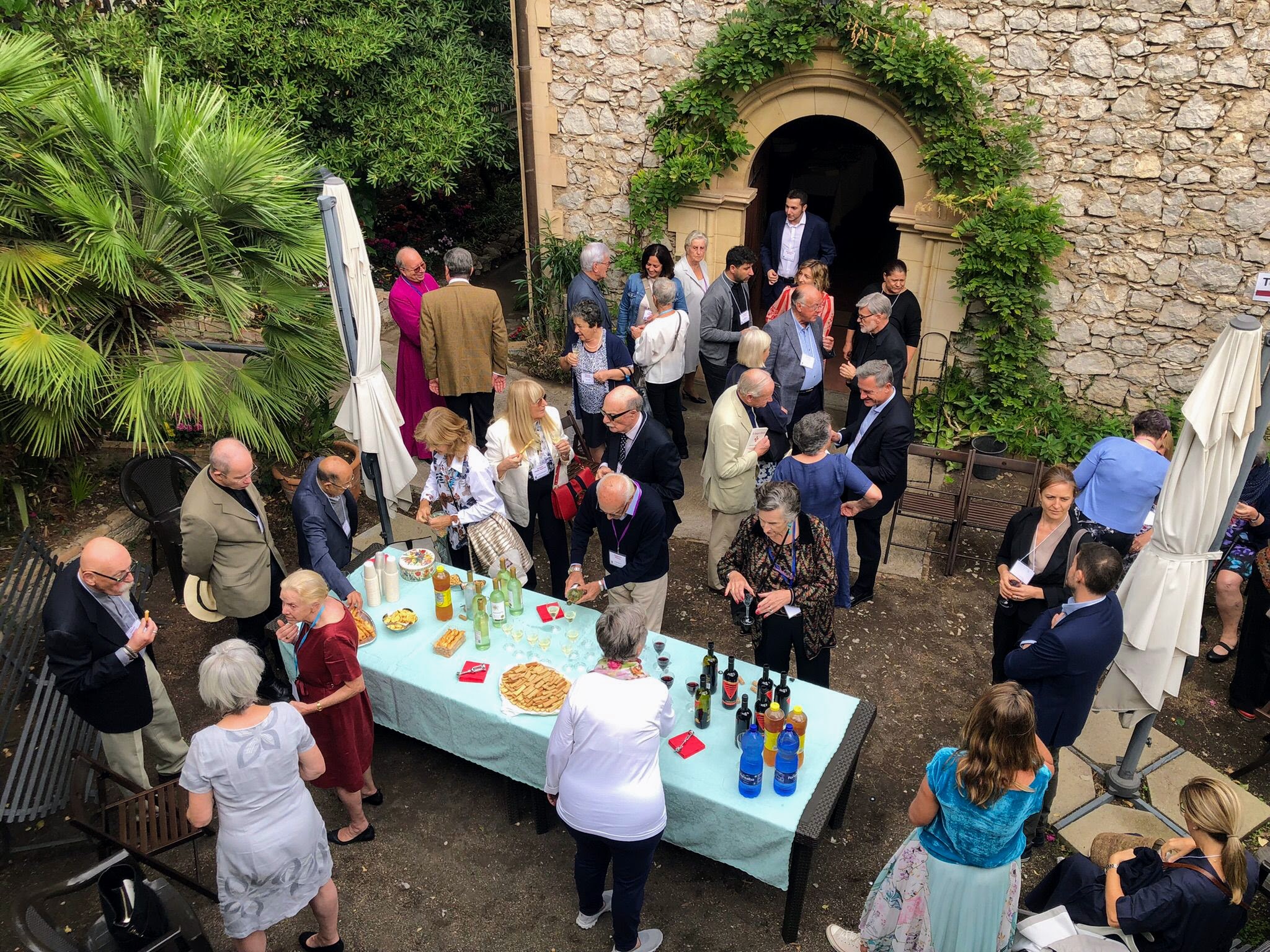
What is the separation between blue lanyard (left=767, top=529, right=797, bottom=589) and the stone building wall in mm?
4896

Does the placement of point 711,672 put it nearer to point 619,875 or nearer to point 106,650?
point 619,875

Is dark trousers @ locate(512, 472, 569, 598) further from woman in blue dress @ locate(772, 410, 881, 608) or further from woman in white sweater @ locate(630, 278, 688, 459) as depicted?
woman in white sweater @ locate(630, 278, 688, 459)

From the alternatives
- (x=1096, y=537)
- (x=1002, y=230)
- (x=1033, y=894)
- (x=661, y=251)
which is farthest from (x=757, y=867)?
(x=1002, y=230)

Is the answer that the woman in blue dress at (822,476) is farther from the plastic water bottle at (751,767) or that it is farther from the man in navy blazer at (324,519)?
the man in navy blazer at (324,519)

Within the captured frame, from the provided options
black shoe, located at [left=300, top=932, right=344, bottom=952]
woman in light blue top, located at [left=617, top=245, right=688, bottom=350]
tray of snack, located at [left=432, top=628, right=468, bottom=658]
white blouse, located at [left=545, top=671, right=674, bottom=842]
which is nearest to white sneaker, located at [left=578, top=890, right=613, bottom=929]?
white blouse, located at [left=545, top=671, right=674, bottom=842]

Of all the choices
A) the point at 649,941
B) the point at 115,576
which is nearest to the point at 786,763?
the point at 649,941

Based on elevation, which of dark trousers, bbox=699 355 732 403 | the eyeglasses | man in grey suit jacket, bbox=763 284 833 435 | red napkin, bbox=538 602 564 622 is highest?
man in grey suit jacket, bbox=763 284 833 435

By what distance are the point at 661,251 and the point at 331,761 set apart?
16.9ft

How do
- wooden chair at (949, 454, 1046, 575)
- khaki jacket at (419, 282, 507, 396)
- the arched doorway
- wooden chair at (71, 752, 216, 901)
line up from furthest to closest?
the arched doorway < khaki jacket at (419, 282, 507, 396) < wooden chair at (949, 454, 1046, 575) < wooden chair at (71, 752, 216, 901)

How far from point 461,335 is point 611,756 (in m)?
4.60

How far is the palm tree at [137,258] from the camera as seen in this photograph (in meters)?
6.05

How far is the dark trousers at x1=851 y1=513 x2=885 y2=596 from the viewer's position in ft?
21.1

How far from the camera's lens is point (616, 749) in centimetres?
365

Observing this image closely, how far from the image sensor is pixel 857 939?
4273 mm
